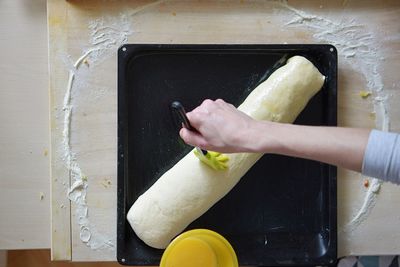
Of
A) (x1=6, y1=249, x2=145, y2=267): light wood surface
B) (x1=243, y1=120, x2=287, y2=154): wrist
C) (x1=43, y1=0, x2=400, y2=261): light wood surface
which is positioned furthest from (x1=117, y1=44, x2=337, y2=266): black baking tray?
(x1=6, y1=249, x2=145, y2=267): light wood surface

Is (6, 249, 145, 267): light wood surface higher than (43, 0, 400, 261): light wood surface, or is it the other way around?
(43, 0, 400, 261): light wood surface

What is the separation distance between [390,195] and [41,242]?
0.65 m

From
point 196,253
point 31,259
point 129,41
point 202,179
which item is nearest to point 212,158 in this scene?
point 202,179

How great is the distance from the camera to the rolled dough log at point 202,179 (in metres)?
0.91

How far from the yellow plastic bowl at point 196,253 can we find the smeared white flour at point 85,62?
0.19 meters

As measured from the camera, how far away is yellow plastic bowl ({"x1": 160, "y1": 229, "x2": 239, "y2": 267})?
857 millimetres

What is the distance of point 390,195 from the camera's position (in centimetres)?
98

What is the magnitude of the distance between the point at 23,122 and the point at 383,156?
63 centimetres

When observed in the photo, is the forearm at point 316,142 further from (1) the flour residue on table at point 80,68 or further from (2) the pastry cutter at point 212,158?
(1) the flour residue on table at point 80,68

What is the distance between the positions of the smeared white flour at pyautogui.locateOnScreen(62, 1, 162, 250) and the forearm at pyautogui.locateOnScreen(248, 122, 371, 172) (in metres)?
0.37

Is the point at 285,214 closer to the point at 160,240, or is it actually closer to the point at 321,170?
the point at 321,170

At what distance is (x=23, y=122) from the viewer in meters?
0.95

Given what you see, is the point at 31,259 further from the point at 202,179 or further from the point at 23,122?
the point at 202,179

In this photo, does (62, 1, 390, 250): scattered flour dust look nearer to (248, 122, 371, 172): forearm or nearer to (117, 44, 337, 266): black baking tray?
(117, 44, 337, 266): black baking tray
